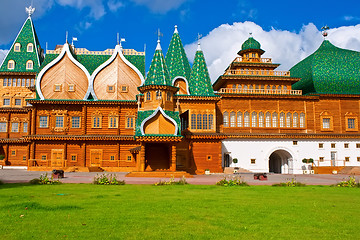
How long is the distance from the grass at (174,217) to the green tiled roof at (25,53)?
113 feet

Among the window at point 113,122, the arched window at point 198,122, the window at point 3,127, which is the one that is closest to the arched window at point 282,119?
the arched window at point 198,122

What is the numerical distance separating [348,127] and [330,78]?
6035mm

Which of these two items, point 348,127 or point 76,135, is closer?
point 76,135

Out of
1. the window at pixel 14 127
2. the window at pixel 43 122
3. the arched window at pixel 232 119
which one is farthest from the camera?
the window at pixel 14 127

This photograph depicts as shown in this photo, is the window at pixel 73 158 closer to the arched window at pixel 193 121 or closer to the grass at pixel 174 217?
the arched window at pixel 193 121

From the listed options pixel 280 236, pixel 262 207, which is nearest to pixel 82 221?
pixel 280 236

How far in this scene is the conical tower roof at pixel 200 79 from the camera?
111 feet

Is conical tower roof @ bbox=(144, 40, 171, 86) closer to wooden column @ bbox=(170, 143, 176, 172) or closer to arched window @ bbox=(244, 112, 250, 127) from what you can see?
wooden column @ bbox=(170, 143, 176, 172)

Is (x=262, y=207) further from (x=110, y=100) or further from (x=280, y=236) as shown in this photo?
(x=110, y=100)

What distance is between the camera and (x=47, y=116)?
34.8 m

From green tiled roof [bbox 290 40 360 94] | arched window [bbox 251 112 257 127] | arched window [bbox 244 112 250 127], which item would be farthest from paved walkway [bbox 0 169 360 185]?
green tiled roof [bbox 290 40 360 94]

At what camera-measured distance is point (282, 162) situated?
3803 centimetres

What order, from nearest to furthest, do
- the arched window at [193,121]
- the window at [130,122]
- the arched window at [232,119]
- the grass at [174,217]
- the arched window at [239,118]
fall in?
1. the grass at [174,217]
2. the arched window at [193,121]
3. the window at [130,122]
4. the arched window at [232,119]
5. the arched window at [239,118]

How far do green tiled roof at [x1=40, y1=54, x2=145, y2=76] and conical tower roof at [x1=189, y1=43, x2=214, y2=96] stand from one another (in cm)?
598
